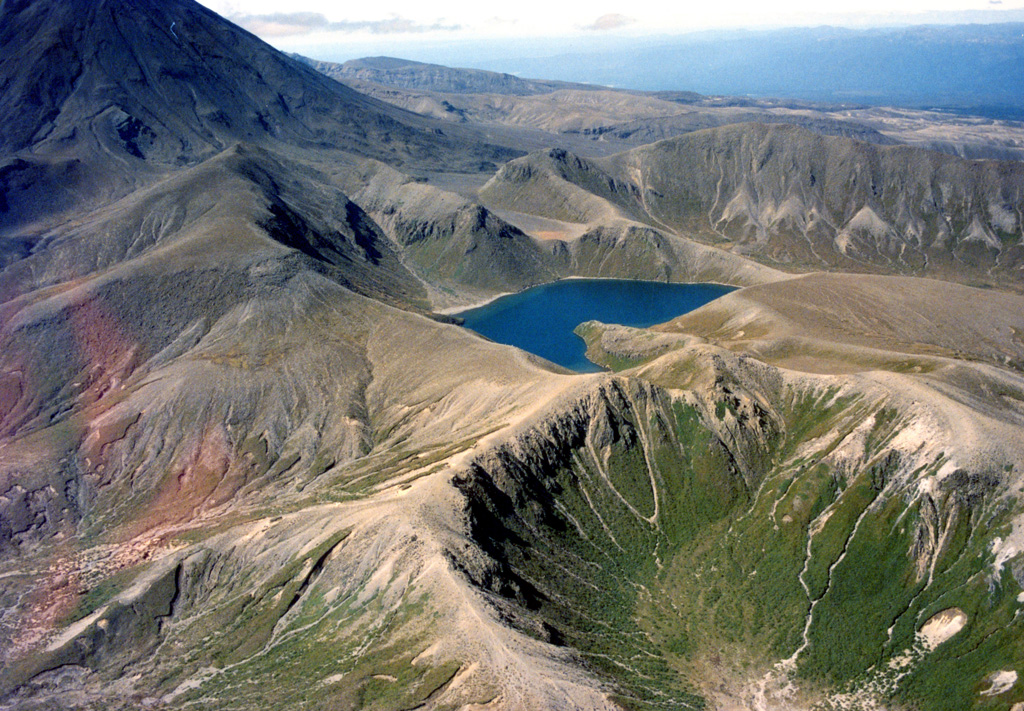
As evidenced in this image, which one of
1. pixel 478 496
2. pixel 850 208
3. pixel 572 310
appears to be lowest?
pixel 478 496

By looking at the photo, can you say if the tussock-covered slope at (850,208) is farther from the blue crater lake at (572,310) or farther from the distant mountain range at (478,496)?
the distant mountain range at (478,496)

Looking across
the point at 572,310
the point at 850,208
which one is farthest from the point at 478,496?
the point at 850,208

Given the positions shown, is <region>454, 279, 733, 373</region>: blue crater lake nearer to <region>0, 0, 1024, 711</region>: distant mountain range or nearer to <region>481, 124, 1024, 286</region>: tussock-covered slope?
<region>0, 0, 1024, 711</region>: distant mountain range

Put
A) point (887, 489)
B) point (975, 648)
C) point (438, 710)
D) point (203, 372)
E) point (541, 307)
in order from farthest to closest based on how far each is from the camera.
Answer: point (541, 307), point (203, 372), point (887, 489), point (975, 648), point (438, 710)

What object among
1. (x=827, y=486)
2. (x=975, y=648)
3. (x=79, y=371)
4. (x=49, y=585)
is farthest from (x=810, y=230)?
(x=49, y=585)

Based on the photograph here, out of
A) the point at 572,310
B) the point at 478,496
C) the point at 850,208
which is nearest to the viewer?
the point at 478,496

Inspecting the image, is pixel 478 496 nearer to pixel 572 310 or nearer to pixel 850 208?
pixel 572 310

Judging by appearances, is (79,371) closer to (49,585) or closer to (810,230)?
(49,585)

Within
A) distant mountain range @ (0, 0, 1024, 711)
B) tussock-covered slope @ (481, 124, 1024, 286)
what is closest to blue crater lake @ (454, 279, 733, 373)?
distant mountain range @ (0, 0, 1024, 711)

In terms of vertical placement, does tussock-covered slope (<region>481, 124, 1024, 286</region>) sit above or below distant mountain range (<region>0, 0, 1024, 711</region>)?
above
